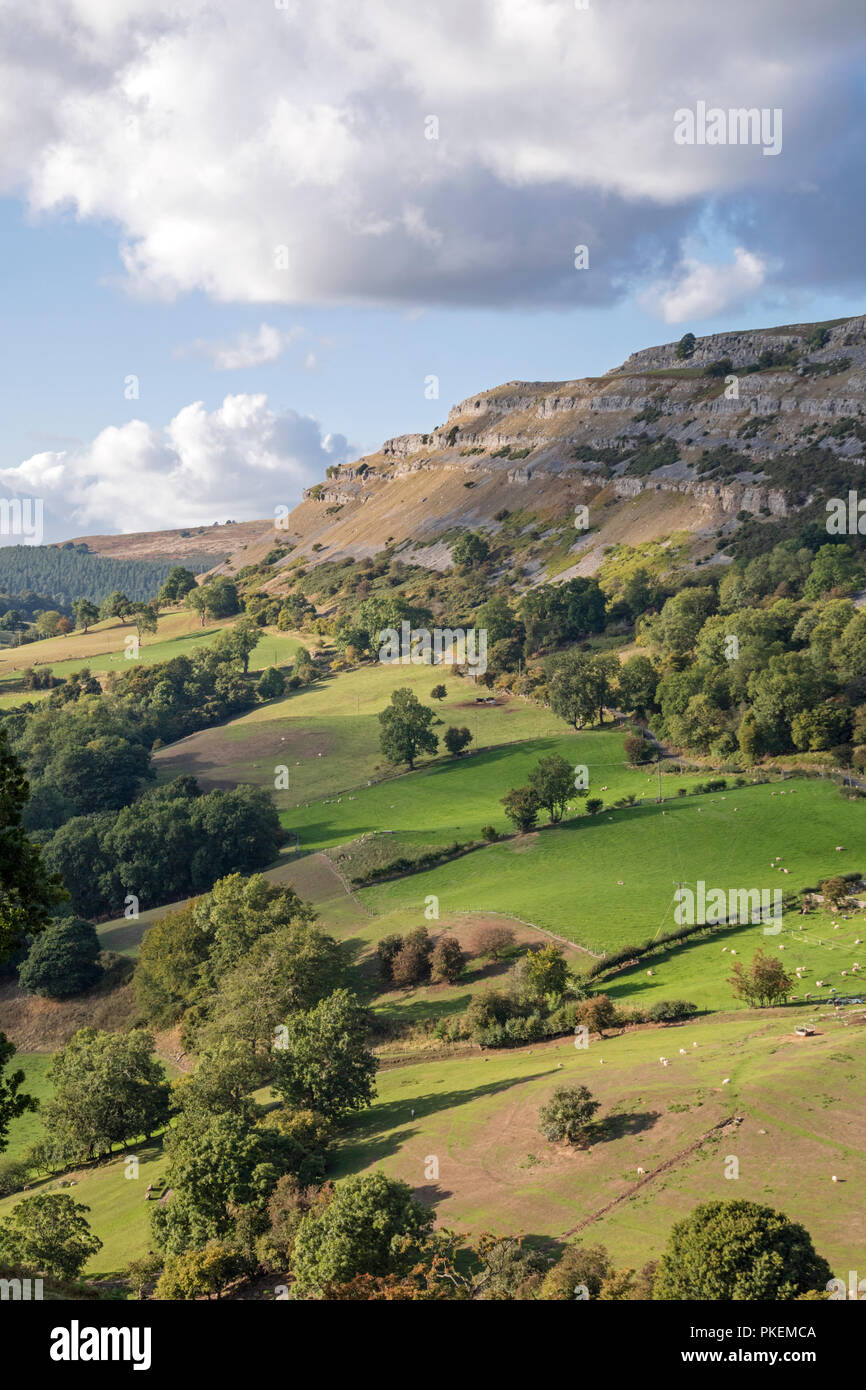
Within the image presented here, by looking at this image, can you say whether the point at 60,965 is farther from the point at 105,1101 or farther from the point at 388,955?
the point at 388,955

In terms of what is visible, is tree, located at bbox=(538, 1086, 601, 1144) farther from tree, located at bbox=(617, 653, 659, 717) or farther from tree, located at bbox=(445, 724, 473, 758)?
tree, located at bbox=(617, 653, 659, 717)

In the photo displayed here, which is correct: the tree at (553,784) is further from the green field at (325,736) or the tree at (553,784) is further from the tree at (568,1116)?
the tree at (568,1116)

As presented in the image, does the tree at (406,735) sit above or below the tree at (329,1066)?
above

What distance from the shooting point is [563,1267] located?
106ft

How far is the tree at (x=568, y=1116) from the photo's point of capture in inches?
1758

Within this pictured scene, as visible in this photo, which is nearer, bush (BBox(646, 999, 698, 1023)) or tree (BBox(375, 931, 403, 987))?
bush (BBox(646, 999, 698, 1023))

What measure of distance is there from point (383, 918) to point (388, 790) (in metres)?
37.3

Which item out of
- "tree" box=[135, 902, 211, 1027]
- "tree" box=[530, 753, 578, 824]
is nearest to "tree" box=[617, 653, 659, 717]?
"tree" box=[530, 753, 578, 824]

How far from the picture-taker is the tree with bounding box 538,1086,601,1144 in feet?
147

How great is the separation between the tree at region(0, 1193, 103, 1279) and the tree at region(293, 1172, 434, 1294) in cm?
1212

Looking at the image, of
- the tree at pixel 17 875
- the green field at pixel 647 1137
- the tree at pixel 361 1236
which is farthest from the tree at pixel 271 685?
the tree at pixel 17 875

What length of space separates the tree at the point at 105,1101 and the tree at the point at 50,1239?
536 inches

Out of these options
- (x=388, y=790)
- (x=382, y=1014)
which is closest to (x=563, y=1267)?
(x=382, y=1014)

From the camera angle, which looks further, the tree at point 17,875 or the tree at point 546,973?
the tree at point 546,973
